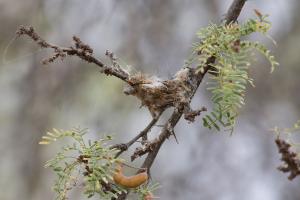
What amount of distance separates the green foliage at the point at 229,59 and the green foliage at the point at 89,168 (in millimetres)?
97

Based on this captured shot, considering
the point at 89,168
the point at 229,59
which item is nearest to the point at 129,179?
the point at 89,168

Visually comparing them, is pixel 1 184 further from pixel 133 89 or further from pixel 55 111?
pixel 133 89

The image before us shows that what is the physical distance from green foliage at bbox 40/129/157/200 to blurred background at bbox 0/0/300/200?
145 centimetres

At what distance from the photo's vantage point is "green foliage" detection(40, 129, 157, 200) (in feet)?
1.78

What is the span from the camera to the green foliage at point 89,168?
542 millimetres

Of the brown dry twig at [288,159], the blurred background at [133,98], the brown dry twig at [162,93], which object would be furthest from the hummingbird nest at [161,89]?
the blurred background at [133,98]

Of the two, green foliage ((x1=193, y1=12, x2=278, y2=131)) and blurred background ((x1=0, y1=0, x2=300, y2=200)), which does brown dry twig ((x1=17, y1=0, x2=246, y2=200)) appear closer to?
green foliage ((x1=193, y1=12, x2=278, y2=131))

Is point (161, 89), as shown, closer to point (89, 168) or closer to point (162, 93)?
point (162, 93)

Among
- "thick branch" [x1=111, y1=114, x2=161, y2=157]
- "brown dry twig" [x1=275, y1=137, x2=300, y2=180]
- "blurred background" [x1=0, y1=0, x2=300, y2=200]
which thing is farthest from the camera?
"blurred background" [x1=0, y1=0, x2=300, y2=200]

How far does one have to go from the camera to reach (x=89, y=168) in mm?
548

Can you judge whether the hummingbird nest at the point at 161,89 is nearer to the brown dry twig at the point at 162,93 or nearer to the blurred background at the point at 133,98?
the brown dry twig at the point at 162,93

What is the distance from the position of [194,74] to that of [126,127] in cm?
155

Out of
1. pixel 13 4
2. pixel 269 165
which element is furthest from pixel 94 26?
pixel 269 165

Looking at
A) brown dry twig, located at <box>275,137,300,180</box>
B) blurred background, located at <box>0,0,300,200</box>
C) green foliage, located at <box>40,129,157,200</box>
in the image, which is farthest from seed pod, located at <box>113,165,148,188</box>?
blurred background, located at <box>0,0,300,200</box>
